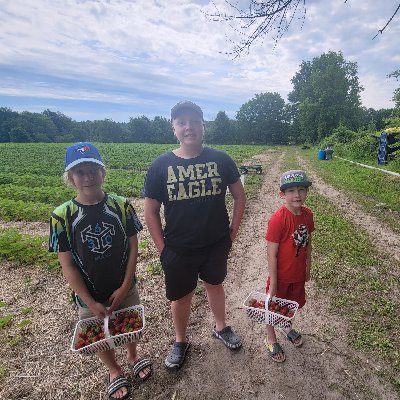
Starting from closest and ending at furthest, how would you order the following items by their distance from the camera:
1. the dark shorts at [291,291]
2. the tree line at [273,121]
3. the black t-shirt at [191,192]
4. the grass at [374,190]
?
1. the black t-shirt at [191,192]
2. the dark shorts at [291,291]
3. the grass at [374,190]
4. the tree line at [273,121]

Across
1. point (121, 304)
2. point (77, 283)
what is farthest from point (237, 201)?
point (77, 283)

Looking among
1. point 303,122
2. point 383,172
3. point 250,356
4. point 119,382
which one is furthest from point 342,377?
point 303,122

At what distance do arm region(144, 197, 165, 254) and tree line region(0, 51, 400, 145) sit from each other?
121 feet

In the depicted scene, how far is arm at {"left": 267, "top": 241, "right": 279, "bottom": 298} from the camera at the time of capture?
303cm

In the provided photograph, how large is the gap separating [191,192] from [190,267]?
2.64 ft

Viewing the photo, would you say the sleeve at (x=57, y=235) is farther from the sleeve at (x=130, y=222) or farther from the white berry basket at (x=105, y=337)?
the white berry basket at (x=105, y=337)

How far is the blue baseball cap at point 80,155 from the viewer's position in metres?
2.48

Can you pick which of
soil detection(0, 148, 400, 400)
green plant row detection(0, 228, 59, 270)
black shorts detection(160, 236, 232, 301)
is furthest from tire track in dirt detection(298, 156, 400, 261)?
green plant row detection(0, 228, 59, 270)

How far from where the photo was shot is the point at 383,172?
15.2 metres

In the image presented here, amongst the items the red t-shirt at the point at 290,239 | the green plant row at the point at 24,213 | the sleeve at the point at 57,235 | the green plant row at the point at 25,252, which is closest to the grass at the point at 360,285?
the red t-shirt at the point at 290,239

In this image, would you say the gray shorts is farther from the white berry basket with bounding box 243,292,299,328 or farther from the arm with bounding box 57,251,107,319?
the white berry basket with bounding box 243,292,299,328

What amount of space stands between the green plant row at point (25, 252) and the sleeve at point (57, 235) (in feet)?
12.4

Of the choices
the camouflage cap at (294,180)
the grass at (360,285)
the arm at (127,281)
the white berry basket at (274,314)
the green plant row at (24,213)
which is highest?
the camouflage cap at (294,180)

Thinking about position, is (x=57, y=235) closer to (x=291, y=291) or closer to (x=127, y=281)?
(x=127, y=281)
